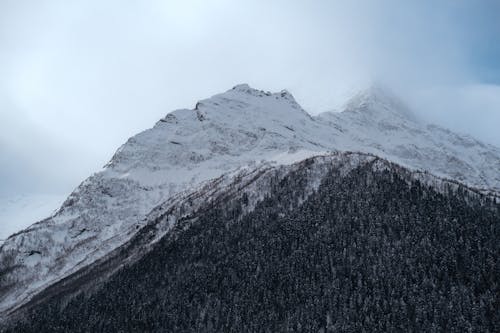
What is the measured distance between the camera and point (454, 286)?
173875 mm

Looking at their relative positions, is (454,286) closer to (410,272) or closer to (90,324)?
(410,272)

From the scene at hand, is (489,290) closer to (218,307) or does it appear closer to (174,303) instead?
(218,307)

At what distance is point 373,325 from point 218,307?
54336mm

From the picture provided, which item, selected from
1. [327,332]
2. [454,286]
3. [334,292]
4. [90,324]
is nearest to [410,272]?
[454,286]

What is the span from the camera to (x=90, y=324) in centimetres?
19712

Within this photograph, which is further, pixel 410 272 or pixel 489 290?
pixel 410 272

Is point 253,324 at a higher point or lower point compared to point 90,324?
lower

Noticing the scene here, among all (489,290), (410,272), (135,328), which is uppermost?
(135,328)

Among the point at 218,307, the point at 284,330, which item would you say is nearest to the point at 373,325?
the point at 284,330

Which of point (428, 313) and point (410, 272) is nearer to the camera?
point (428, 313)

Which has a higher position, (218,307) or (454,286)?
(218,307)

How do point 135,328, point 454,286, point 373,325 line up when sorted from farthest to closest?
point 135,328 → point 454,286 → point 373,325

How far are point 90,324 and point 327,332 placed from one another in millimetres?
86074

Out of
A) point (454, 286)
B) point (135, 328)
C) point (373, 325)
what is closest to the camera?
point (373, 325)
